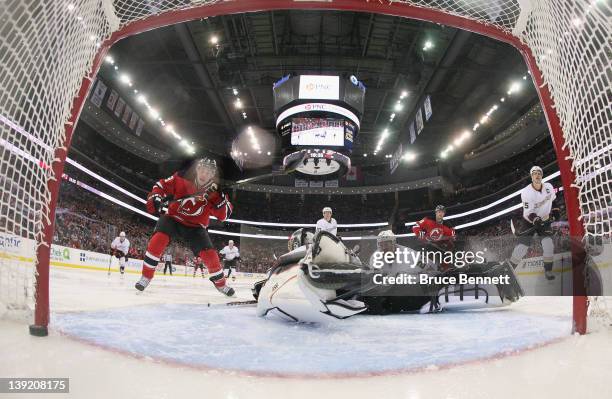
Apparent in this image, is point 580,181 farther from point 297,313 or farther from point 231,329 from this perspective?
point 231,329

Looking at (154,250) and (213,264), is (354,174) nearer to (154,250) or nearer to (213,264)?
(213,264)

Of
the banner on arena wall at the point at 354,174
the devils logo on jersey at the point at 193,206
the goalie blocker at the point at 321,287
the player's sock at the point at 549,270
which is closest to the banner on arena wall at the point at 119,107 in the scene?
the devils logo on jersey at the point at 193,206

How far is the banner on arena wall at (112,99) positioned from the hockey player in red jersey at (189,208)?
9.87 metres

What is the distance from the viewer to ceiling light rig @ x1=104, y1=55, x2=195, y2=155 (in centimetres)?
1022

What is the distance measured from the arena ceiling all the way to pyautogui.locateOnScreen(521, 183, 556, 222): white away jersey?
5.84 m

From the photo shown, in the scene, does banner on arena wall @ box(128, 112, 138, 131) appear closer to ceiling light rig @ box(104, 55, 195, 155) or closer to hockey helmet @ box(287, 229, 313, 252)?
ceiling light rig @ box(104, 55, 195, 155)

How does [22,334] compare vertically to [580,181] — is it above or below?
below

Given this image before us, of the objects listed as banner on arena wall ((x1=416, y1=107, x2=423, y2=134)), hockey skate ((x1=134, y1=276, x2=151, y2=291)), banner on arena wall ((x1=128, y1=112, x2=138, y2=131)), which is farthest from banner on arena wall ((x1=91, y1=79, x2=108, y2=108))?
banner on arena wall ((x1=416, y1=107, x2=423, y2=134))

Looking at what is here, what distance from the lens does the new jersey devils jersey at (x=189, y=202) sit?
10.6 feet

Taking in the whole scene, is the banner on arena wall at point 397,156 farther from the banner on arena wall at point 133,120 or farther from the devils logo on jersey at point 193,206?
the devils logo on jersey at point 193,206

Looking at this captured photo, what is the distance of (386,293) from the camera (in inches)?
87.2

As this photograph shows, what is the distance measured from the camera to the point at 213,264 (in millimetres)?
3525

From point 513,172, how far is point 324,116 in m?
10.6

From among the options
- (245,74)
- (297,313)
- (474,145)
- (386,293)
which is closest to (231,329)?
(297,313)
